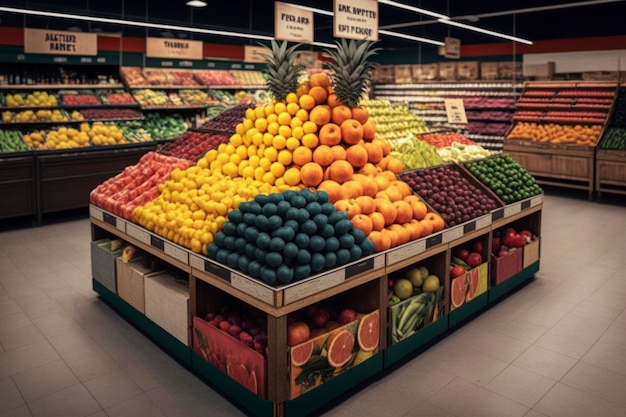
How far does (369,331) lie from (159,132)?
717cm

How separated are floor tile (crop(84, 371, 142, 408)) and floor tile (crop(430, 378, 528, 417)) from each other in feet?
6.08

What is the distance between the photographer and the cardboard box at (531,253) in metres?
5.12

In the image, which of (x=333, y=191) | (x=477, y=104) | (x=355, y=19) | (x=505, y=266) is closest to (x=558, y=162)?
(x=477, y=104)

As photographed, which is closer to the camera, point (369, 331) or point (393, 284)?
point (369, 331)

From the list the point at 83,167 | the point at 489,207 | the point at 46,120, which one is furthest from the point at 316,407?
the point at 46,120

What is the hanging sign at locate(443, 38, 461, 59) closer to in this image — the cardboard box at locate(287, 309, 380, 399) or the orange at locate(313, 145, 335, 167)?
the orange at locate(313, 145, 335, 167)

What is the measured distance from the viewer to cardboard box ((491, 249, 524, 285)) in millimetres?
4645

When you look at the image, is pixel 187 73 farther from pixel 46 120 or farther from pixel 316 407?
pixel 316 407

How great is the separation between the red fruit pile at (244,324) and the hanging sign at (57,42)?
6.90m

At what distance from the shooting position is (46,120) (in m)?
8.22

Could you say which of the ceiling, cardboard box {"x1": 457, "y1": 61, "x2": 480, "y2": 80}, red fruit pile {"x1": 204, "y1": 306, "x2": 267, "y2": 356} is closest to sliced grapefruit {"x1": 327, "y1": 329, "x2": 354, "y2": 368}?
red fruit pile {"x1": 204, "y1": 306, "x2": 267, "y2": 356}

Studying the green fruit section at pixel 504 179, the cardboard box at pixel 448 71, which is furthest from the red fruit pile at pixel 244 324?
the cardboard box at pixel 448 71

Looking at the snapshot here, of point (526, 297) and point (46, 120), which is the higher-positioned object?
point (46, 120)

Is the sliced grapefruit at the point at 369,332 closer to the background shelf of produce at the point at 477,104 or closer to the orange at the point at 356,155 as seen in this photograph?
the orange at the point at 356,155
